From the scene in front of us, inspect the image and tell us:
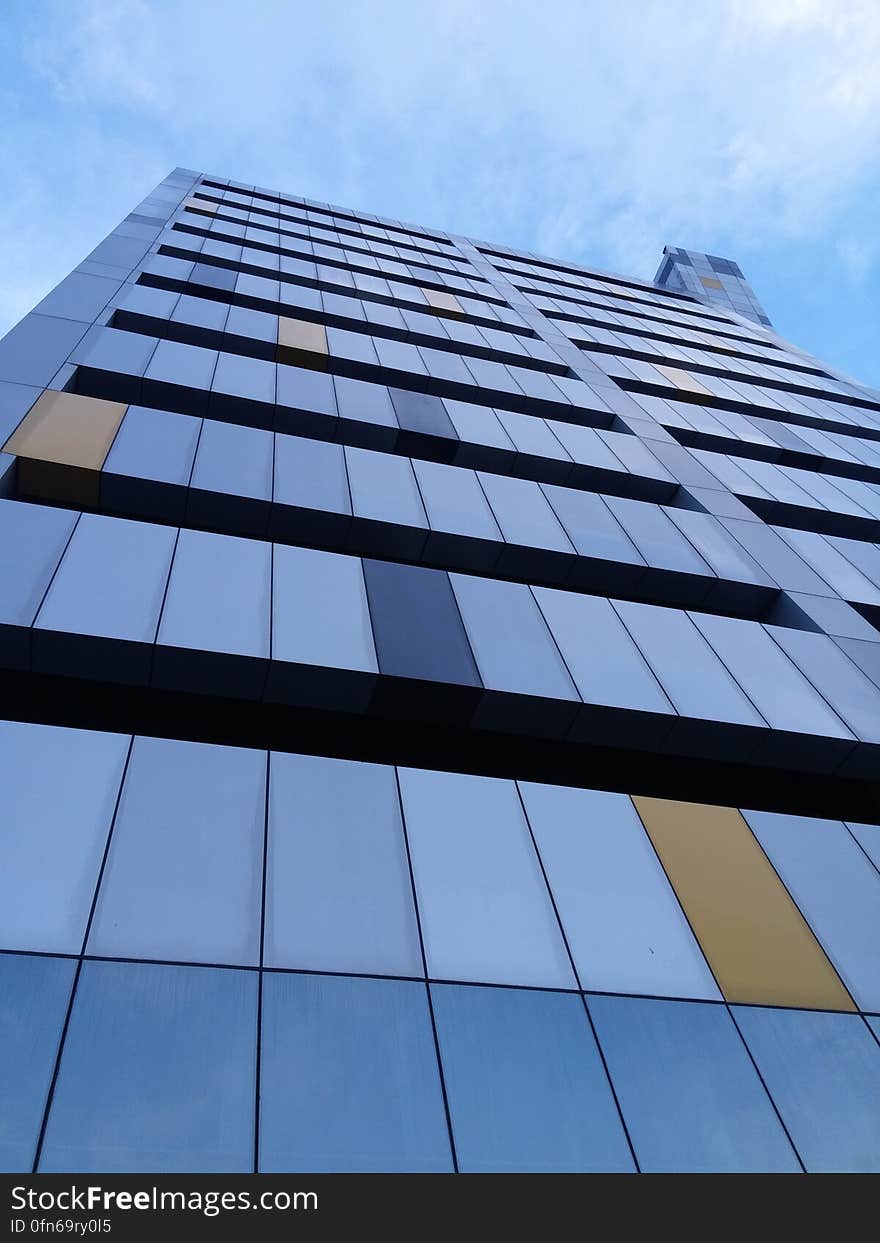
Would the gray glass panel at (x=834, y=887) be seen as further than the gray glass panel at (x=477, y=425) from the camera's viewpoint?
No

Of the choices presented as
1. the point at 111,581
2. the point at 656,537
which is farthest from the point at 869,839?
the point at 111,581

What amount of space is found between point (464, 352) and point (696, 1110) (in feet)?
71.7

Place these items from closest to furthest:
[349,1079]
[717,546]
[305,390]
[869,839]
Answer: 1. [349,1079]
2. [869,839]
3. [717,546]
4. [305,390]

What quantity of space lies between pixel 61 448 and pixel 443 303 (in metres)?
19.6

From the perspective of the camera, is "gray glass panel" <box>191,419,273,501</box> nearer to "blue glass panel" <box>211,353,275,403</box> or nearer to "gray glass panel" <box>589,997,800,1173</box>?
"blue glass panel" <box>211,353,275,403</box>

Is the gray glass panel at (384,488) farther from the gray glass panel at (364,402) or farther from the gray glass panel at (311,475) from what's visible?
the gray glass panel at (364,402)

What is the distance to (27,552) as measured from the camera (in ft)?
31.0

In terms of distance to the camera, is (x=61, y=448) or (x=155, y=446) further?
(x=155, y=446)

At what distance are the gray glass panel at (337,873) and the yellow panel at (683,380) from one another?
2319 cm

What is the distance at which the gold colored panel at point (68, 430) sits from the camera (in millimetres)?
11508

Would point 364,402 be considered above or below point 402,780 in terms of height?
above

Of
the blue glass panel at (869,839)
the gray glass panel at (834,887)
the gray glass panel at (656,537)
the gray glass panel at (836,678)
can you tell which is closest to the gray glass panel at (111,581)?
the gray glass panel at (834,887)

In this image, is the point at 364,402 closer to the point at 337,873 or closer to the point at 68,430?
the point at 68,430

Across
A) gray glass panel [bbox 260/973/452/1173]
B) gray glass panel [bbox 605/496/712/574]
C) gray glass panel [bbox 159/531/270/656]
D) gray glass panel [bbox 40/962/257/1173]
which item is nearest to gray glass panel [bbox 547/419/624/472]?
gray glass panel [bbox 605/496/712/574]
